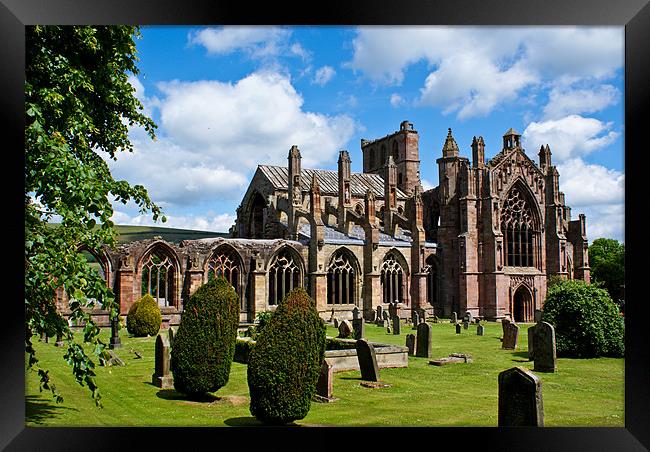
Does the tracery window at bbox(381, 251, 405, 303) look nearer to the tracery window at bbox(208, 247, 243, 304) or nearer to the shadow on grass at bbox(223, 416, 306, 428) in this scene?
the tracery window at bbox(208, 247, 243, 304)

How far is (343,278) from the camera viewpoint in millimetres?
34031

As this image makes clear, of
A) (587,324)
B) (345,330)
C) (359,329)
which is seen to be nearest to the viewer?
(587,324)

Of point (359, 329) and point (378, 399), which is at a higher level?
point (359, 329)

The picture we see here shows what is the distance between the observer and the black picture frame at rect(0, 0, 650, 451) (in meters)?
7.77

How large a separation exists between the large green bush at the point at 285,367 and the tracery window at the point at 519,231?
30.2 m

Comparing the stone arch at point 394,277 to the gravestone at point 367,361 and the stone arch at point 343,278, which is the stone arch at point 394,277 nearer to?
the stone arch at point 343,278

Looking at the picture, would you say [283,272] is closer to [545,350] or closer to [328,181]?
[328,181]

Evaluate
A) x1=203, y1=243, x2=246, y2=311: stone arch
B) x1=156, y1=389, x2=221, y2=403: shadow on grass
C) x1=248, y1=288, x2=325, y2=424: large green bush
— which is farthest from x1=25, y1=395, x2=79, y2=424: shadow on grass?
x1=203, y1=243, x2=246, y2=311: stone arch

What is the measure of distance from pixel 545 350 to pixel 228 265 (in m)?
18.9

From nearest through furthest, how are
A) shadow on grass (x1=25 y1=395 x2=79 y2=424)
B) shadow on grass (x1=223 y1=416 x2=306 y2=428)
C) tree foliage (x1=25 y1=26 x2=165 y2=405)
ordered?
tree foliage (x1=25 y1=26 x2=165 y2=405)
shadow on grass (x1=223 y1=416 x2=306 y2=428)
shadow on grass (x1=25 y1=395 x2=79 y2=424)

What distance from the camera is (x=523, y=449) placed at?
24.8 ft

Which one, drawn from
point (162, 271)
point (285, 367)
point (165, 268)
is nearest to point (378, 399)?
point (285, 367)

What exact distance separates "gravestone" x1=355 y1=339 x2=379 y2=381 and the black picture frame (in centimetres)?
493
